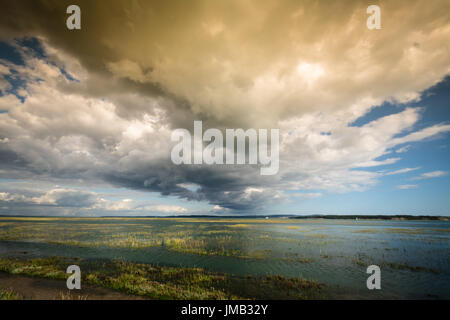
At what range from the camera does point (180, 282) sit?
20.2m

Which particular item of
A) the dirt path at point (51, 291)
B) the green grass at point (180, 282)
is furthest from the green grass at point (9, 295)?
the green grass at point (180, 282)

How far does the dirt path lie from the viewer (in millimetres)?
15677

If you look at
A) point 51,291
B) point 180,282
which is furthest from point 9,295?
point 180,282

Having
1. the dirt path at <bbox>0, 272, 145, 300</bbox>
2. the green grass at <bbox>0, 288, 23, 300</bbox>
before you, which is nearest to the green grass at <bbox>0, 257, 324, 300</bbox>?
the dirt path at <bbox>0, 272, 145, 300</bbox>

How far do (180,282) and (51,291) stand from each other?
11193 millimetres

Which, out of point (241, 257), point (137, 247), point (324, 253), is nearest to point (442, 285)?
point (324, 253)

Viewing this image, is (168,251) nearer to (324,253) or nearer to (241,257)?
(241,257)

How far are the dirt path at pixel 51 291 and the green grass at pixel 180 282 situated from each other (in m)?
1.09

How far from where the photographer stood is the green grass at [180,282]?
17.2 meters

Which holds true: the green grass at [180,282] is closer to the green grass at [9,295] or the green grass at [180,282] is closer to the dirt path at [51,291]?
the dirt path at [51,291]

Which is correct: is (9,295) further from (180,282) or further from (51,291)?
(180,282)

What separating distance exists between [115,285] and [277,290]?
51.9 feet

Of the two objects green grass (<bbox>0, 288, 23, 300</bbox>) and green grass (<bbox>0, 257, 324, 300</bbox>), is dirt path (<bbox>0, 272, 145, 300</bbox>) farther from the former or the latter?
green grass (<bbox>0, 257, 324, 300</bbox>)
